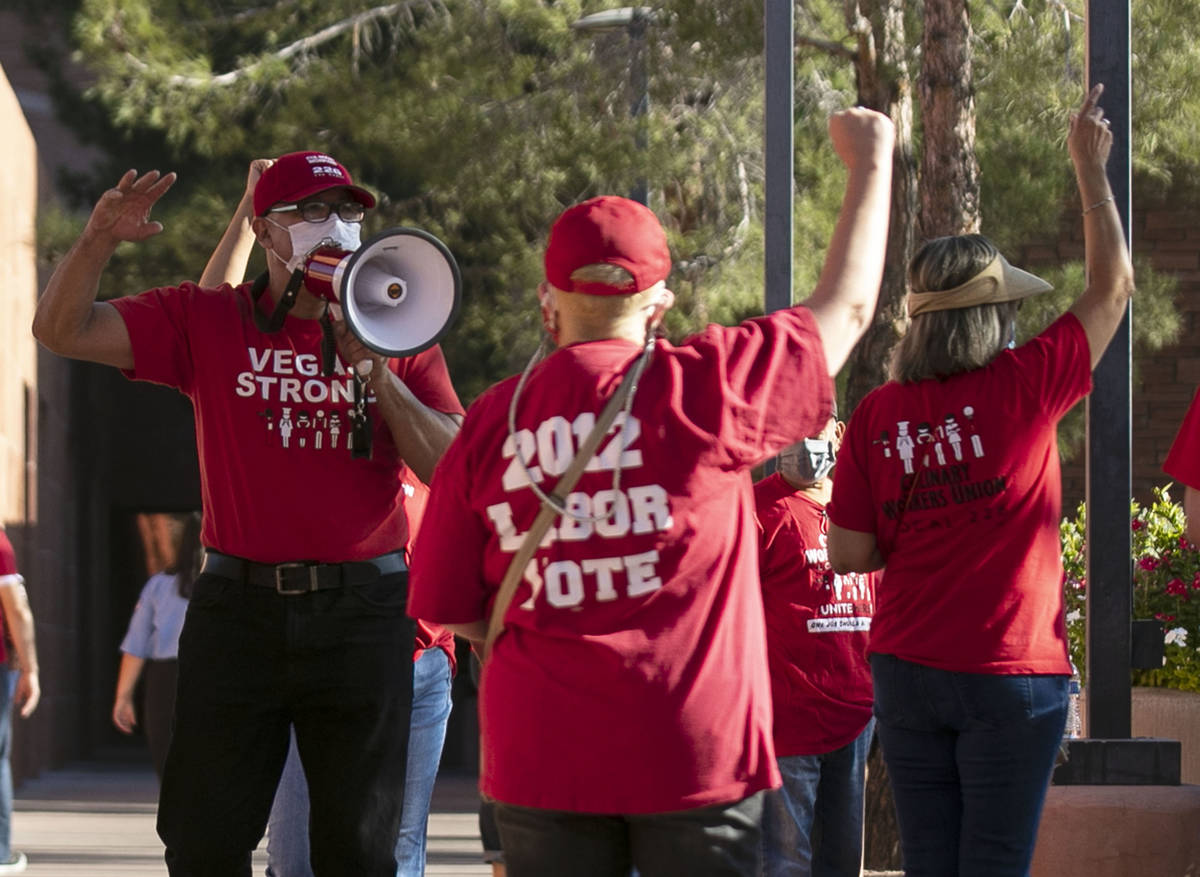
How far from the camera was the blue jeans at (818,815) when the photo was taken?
6262 mm

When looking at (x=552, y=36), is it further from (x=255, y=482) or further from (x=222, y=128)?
(x=255, y=482)

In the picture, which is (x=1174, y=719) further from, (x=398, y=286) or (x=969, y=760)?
(x=398, y=286)

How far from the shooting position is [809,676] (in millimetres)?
6266

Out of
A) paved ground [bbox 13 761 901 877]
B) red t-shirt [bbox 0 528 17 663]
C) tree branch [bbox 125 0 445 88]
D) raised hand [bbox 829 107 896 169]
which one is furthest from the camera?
tree branch [bbox 125 0 445 88]

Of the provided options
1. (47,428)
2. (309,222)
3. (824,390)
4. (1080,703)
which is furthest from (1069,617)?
(47,428)

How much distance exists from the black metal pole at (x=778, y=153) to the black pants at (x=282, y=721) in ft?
11.3

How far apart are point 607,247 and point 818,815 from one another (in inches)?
140

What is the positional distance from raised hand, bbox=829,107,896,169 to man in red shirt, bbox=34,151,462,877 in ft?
3.88

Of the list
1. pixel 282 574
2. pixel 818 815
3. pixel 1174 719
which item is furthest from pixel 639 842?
pixel 1174 719

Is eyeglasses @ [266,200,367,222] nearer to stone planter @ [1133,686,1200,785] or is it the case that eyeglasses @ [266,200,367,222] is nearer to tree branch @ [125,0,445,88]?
stone planter @ [1133,686,1200,785]

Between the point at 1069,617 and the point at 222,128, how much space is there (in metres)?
7.21

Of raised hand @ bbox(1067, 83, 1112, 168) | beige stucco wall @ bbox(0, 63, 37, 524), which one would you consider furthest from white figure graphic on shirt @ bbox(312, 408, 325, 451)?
beige stucco wall @ bbox(0, 63, 37, 524)

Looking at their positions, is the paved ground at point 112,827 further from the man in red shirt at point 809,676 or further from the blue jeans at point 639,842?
the blue jeans at point 639,842

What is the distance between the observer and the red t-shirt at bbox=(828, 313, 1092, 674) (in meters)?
4.34
